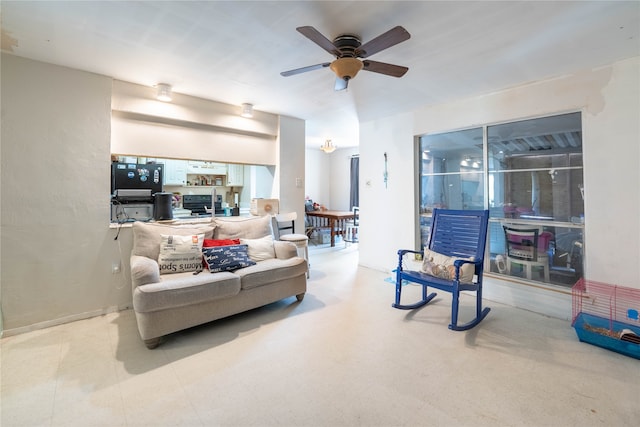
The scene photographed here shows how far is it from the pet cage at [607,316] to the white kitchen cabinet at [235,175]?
4.71m

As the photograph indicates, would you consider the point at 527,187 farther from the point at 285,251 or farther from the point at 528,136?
the point at 285,251

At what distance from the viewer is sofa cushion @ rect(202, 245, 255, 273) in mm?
2697

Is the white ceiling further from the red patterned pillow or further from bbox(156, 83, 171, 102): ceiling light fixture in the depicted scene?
the red patterned pillow

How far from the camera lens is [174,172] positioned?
4.59 m

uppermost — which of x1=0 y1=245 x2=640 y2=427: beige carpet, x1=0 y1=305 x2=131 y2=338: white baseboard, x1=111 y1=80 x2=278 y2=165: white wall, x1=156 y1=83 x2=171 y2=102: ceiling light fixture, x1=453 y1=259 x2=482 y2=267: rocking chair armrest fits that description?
x1=156 y1=83 x2=171 y2=102: ceiling light fixture

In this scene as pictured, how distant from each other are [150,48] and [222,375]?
252 cm

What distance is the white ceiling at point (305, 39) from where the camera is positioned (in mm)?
1807

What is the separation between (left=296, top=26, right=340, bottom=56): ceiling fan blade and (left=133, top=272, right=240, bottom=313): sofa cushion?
6.37 ft

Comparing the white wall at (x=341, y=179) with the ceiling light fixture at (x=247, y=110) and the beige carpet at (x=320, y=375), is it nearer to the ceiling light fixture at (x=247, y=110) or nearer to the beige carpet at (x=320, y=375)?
the ceiling light fixture at (x=247, y=110)

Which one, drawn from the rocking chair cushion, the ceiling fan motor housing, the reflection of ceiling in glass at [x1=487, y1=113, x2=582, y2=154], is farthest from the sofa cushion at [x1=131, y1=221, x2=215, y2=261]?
the reflection of ceiling in glass at [x1=487, y1=113, x2=582, y2=154]

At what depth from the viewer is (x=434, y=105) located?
12.2 ft

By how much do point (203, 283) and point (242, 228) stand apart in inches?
41.5


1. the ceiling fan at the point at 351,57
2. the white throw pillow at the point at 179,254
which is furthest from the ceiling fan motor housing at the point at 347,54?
the white throw pillow at the point at 179,254

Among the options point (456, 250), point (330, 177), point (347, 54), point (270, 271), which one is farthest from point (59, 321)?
point (330, 177)
